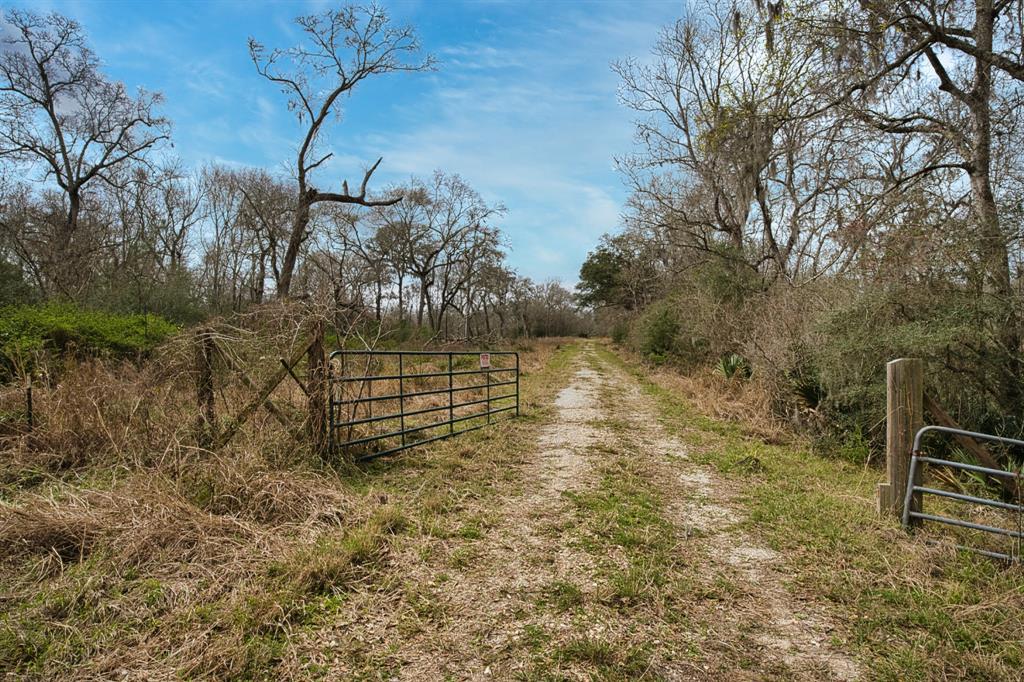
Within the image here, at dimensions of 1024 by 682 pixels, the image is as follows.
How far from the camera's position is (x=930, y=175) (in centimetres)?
861

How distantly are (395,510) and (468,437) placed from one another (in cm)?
343

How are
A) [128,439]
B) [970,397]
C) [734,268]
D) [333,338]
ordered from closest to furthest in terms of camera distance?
[128,439]
[970,397]
[333,338]
[734,268]

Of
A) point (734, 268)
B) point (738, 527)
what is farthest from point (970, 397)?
point (734, 268)

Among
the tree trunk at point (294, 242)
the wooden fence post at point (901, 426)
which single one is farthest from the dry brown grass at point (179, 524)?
the tree trunk at point (294, 242)

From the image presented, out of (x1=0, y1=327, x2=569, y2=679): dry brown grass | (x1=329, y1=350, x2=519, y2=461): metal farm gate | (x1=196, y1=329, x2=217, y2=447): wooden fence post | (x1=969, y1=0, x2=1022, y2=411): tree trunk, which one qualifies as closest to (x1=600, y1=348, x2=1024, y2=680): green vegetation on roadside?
(x1=969, y1=0, x2=1022, y2=411): tree trunk

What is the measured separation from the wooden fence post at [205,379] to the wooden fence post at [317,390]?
98 cm

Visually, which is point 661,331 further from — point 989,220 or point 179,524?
point 179,524

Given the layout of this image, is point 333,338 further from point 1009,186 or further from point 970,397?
point 1009,186

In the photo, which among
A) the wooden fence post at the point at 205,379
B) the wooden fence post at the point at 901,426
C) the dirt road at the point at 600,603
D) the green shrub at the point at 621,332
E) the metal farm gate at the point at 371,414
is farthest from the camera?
the green shrub at the point at 621,332

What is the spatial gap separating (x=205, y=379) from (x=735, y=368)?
11765mm

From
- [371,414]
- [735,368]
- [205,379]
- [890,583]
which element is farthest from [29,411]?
[735,368]

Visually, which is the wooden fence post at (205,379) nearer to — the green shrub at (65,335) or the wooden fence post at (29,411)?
the wooden fence post at (29,411)

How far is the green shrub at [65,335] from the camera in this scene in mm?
7789

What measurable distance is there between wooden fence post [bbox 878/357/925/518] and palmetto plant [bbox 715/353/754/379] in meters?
8.14
